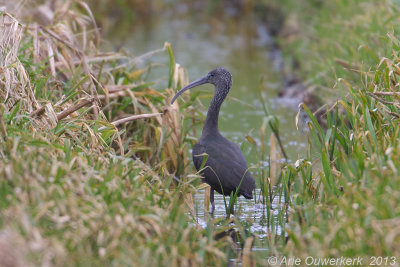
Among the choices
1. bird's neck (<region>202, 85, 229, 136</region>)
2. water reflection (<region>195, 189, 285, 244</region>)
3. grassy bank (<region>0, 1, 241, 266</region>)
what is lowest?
water reflection (<region>195, 189, 285, 244</region>)

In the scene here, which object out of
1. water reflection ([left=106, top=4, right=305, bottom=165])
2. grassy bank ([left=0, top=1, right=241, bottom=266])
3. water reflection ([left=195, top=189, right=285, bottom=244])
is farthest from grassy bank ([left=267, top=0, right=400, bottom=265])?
water reflection ([left=106, top=4, right=305, bottom=165])

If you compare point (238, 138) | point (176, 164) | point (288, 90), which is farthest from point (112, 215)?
point (288, 90)

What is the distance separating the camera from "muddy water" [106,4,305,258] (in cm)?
682

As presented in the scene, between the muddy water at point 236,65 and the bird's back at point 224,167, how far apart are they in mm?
259

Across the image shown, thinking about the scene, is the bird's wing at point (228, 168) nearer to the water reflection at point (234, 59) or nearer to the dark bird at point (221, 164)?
the dark bird at point (221, 164)

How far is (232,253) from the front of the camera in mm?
4684

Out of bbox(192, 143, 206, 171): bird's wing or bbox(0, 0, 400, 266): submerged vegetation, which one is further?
bbox(192, 143, 206, 171): bird's wing

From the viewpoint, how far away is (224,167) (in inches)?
213

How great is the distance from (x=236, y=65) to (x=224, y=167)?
8488 mm

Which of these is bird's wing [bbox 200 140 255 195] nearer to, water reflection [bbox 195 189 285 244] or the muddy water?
water reflection [bbox 195 189 285 244]

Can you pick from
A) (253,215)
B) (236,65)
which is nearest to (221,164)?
(253,215)

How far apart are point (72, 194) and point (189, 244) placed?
2.53 feet

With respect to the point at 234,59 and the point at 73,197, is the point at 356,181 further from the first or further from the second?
the point at 234,59

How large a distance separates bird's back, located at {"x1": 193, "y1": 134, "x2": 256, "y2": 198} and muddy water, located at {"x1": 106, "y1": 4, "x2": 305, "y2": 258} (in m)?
0.26
